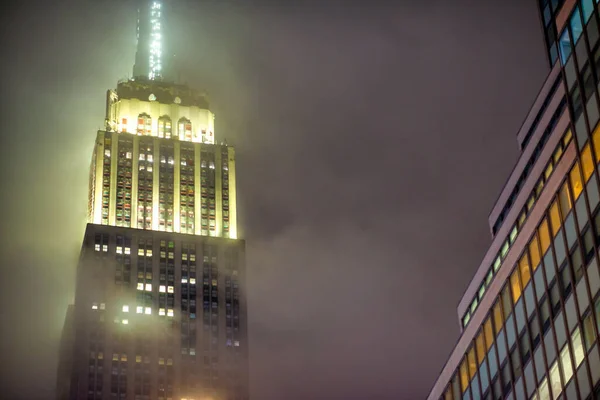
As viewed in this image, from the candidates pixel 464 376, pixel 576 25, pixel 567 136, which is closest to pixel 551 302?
pixel 567 136

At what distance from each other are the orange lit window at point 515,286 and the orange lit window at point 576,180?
39.9 ft

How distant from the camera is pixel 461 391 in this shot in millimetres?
94438

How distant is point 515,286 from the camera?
3255 inches

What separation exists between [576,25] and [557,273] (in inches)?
626

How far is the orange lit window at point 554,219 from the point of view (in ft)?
245

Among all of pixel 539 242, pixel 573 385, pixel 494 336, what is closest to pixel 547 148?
pixel 539 242

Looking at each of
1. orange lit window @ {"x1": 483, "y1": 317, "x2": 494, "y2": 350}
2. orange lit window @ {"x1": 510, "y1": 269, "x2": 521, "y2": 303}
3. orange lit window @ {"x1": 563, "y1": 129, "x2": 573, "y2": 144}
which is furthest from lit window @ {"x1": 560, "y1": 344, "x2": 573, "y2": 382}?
orange lit window @ {"x1": 483, "y1": 317, "x2": 494, "y2": 350}

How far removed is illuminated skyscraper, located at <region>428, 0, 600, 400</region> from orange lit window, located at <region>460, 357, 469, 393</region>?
0.27ft

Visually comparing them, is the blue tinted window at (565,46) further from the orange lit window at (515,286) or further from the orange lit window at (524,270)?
the orange lit window at (515,286)

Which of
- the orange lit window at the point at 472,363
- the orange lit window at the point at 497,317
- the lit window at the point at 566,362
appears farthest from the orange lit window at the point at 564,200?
the orange lit window at the point at 472,363

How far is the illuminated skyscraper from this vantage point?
68750mm

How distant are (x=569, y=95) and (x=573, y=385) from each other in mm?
18163

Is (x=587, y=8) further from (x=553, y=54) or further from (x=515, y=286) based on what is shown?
(x=515, y=286)

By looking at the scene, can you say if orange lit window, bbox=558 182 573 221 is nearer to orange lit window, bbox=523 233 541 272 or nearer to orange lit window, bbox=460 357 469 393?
orange lit window, bbox=523 233 541 272
